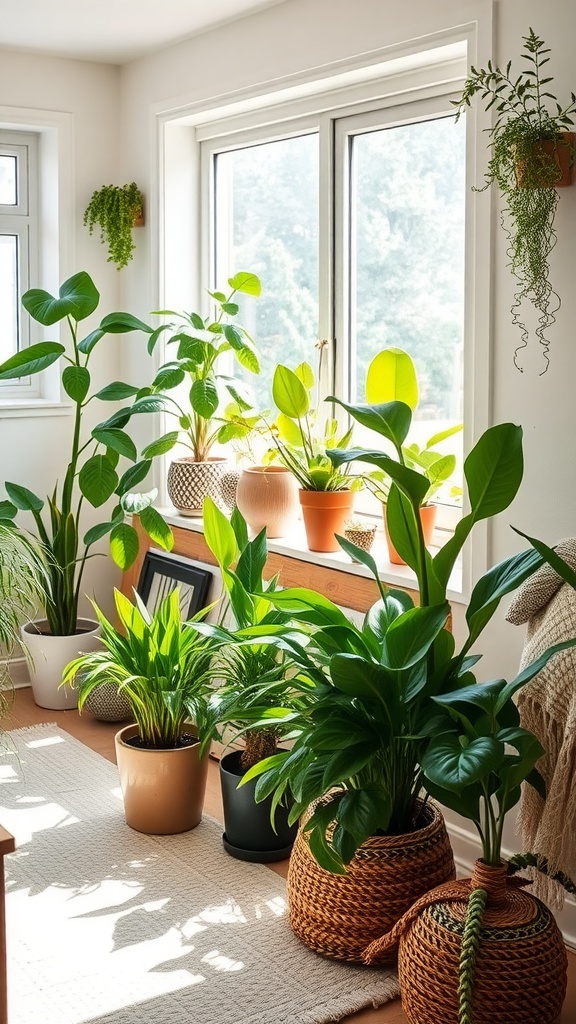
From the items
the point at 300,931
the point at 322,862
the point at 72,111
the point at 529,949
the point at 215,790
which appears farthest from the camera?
the point at 72,111

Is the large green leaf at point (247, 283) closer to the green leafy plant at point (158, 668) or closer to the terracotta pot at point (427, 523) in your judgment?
the terracotta pot at point (427, 523)

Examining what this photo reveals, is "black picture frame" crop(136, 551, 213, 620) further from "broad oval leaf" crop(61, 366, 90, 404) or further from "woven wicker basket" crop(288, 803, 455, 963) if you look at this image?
"woven wicker basket" crop(288, 803, 455, 963)

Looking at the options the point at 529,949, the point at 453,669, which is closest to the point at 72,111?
the point at 453,669

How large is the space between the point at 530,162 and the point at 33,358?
6.70 ft

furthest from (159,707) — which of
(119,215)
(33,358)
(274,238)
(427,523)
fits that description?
(119,215)

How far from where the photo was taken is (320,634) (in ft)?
8.02

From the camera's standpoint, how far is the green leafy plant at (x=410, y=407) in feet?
9.76

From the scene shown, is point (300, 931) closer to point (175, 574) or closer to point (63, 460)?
point (175, 574)

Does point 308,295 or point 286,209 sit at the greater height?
point 286,209

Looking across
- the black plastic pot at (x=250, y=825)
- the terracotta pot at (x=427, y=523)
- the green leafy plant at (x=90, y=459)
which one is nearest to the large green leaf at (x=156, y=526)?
the green leafy plant at (x=90, y=459)

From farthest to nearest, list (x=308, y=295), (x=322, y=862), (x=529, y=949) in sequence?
(x=308, y=295) < (x=322, y=862) < (x=529, y=949)

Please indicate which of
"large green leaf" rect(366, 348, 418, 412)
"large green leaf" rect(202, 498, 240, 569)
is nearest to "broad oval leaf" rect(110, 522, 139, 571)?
"large green leaf" rect(202, 498, 240, 569)

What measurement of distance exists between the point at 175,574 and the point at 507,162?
2131mm

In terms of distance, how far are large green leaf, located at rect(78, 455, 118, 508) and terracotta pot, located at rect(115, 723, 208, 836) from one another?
0.97 meters
